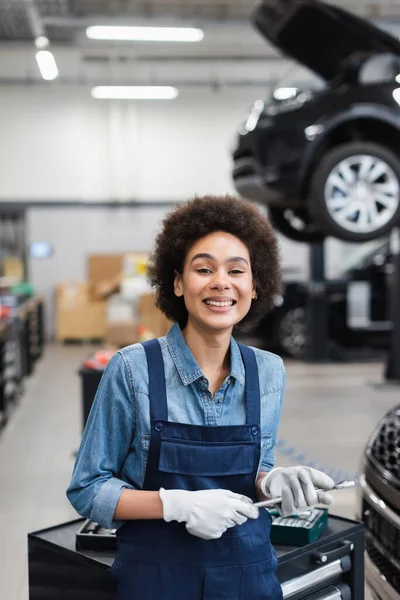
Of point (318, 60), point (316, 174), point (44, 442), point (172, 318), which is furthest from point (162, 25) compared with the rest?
point (172, 318)

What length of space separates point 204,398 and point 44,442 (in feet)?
13.8

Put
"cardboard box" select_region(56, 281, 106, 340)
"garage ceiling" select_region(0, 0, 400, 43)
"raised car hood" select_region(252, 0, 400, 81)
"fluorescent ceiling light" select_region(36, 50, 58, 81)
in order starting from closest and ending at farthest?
"raised car hood" select_region(252, 0, 400, 81) → "garage ceiling" select_region(0, 0, 400, 43) → "fluorescent ceiling light" select_region(36, 50, 58, 81) → "cardboard box" select_region(56, 281, 106, 340)

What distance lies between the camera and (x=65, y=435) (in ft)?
18.6

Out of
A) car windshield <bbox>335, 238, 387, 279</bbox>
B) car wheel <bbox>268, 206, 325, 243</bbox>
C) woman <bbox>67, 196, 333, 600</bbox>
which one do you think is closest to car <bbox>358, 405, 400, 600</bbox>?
woman <bbox>67, 196, 333, 600</bbox>

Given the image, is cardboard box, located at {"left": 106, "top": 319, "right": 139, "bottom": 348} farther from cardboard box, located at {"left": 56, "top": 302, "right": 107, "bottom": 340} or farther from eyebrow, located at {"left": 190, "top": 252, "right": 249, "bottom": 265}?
cardboard box, located at {"left": 56, "top": 302, "right": 107, "bottom": 340}

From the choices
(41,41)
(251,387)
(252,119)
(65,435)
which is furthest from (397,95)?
(41,41)

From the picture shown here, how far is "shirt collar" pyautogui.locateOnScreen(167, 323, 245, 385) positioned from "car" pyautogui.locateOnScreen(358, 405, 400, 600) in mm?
839

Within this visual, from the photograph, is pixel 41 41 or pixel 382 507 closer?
pixel 382 507

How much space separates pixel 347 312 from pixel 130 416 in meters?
7.67

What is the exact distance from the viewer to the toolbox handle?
193 centimetres

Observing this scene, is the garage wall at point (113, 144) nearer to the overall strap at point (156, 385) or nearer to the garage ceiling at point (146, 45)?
the garage ceiling at point (146, 45)

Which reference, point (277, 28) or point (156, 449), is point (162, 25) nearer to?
point (277, 28)

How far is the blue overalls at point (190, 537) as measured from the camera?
142 cm

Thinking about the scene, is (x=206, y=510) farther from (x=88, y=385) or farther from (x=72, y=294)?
(x=72, y=294)
